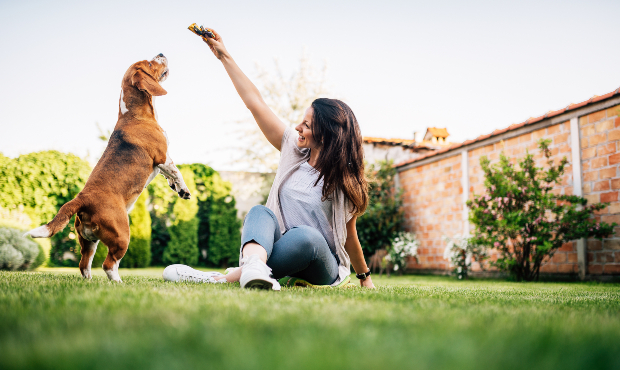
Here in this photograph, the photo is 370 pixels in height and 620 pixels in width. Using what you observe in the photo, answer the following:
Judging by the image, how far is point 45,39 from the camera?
326 inches

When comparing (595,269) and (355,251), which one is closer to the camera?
(355,251)

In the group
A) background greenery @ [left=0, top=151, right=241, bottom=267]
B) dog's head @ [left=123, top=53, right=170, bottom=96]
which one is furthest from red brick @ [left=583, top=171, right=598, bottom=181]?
background greenery @ [left=0, top=151, right=241, bottom=267]

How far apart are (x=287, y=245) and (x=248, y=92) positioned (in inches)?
45.6

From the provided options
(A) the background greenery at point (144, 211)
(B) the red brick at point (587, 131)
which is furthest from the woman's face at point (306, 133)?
(A) the background greenery at point (144, 211)

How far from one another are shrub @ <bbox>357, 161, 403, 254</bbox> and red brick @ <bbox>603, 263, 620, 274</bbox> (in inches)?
165

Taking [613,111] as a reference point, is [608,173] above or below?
below

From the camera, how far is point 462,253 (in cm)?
743

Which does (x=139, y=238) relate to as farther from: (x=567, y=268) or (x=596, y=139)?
(x=596, y=139)

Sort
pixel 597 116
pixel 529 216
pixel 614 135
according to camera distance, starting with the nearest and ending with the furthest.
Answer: pixel 614 135 → pixel 597 116 → pixel 529 216

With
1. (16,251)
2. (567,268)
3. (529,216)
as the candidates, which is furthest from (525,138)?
(16,251)

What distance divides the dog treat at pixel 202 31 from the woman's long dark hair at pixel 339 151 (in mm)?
906

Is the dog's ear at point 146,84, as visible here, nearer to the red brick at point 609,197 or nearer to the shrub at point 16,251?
the shrub at point 16,251

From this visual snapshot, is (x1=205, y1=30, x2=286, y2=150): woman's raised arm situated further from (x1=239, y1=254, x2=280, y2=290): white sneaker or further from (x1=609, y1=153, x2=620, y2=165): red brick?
(x1=609, y1=153, x2=620, y2=165): red brick

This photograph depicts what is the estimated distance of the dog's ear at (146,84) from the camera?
3.19 m
